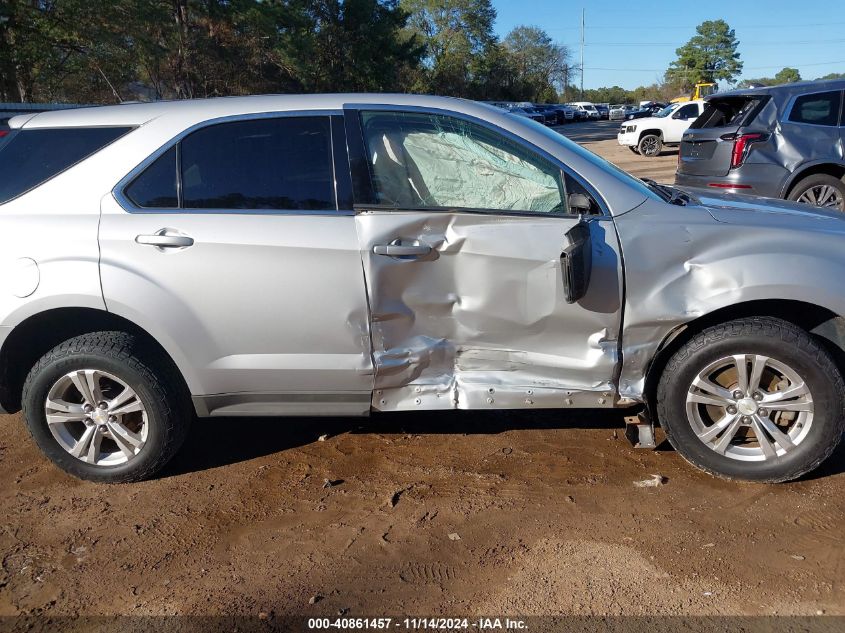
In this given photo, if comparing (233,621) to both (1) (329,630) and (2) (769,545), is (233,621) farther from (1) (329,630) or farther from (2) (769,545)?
(2) (769,545)

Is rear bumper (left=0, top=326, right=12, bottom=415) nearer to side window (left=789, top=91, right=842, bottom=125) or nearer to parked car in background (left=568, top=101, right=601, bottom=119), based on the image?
side window (left=789, top=91, right=842, bottom=125)

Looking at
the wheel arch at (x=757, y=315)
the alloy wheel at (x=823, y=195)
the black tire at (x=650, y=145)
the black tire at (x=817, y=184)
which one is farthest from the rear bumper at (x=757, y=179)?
the black tire at (x=650, y=145)

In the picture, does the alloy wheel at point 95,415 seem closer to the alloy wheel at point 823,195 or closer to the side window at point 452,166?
the side window at point 452,166

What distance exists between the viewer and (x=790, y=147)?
7.51m

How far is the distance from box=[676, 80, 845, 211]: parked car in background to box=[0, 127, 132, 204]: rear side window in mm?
6583

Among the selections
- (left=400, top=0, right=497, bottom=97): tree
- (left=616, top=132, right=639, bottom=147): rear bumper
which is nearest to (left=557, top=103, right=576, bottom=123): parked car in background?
(left=400, top=0, right=497, bottom=97): tree

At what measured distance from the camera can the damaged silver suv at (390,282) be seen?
10.4 ft

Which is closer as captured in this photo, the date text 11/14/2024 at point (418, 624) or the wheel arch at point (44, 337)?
the date text 11/14/2024 at point (418, 624)

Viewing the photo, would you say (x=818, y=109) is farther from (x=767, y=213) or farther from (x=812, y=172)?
(x=767, y=213)

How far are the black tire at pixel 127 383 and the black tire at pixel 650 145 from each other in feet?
73.7

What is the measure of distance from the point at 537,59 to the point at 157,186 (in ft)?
321

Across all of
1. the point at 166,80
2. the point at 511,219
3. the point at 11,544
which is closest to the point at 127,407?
the point at 11,544

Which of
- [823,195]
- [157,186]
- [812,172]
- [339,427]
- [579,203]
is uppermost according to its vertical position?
[157,186]

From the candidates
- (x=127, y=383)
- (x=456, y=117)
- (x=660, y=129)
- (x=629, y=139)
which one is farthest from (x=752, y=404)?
(x=629, y=139)
